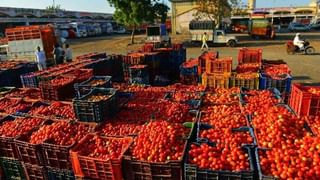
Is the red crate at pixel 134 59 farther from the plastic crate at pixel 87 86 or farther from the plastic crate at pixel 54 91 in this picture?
the plastic crate at pixel 54 91

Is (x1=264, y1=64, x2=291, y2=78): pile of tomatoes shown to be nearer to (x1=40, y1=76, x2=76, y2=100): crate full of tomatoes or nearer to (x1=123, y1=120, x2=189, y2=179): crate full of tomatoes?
(x1=123, y1=120, x2=189, y2=179): crate full of tomatoes

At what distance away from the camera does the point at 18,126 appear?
618 cm

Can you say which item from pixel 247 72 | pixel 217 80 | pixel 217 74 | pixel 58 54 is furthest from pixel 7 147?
pixel 58 54

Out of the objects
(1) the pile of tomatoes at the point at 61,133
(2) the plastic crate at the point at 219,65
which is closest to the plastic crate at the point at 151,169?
(1) the pile of tomatoes at the point at 61,133

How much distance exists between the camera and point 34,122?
643cm

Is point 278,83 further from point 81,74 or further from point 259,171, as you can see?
point 81,74

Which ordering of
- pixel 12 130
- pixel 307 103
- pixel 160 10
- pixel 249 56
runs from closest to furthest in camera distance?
1. pixel 307 103
2. pixel 12 130
3. pixel 249 56
4. pixel 160 10

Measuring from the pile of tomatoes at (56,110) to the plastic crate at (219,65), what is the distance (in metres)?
5.81

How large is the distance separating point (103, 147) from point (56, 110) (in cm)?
263

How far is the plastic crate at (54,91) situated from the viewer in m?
8.05

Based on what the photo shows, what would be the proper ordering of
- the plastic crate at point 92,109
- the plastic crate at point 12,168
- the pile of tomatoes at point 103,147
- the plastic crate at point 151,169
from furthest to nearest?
the plastic crate at point 92,109, the plastic crate at point 12,168, the pile of tomatoes at point 103,147, the plastic crate at point 151,169

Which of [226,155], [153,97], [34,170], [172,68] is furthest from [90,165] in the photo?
[172,68]

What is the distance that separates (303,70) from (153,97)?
12276mm

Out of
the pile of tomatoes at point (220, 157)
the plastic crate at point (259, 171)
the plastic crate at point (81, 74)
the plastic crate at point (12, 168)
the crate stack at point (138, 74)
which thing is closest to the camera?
the plastic crate at point (259, 171)
